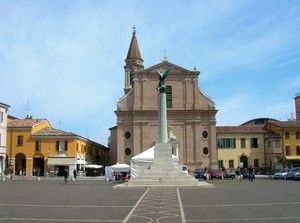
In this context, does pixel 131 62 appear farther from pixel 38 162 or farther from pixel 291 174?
pixel 291 174

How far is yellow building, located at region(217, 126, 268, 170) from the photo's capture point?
63031 millimetres

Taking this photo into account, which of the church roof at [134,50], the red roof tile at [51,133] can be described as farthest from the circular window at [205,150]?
the church roof at [134,50]

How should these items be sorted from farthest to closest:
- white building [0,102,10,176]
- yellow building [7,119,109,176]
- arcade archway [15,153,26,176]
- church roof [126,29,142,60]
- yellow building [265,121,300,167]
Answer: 1. church roof [126,29,142,60]
2. yellow building [265,121,300,167]
3. arcade archway [15,153,26,176]
4. yellow building [7,119,109,176]
5. white building [0,102,10,176]

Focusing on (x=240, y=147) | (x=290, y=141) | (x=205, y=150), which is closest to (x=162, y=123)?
(x=205, y=150)

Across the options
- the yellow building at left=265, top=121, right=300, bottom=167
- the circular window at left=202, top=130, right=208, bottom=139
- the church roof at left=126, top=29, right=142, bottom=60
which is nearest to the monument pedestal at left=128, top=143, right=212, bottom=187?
the circular window at left=202, top=130, right=208, bottom=139

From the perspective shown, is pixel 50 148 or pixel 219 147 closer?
pixel 50 148

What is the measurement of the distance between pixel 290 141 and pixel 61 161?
3539 cm

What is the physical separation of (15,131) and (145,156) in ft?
97.4

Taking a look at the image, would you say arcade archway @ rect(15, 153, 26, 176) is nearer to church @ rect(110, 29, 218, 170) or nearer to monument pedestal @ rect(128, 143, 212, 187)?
church @ rect(110, 29, 218, 170)

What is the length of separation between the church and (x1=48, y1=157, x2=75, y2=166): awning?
6909mm

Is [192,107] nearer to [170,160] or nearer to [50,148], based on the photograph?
[50,148]

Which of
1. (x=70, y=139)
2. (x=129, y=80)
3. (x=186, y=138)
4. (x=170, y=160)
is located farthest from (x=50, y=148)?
(x=170, y=160)

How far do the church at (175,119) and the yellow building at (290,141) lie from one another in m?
12.6

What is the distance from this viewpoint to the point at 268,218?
36.8 ft
